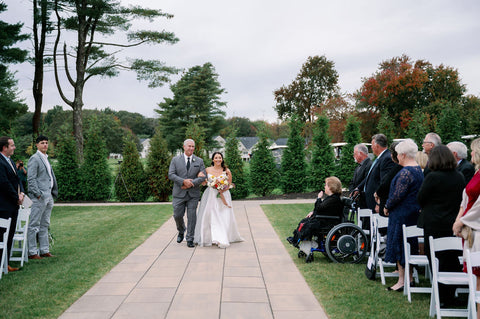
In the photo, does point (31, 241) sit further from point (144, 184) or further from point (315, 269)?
point (144, 184)

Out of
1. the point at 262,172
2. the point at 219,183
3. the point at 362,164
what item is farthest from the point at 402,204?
the point at 262,172

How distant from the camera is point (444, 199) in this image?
178 inches

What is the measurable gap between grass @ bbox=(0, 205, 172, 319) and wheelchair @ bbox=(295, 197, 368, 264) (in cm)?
351

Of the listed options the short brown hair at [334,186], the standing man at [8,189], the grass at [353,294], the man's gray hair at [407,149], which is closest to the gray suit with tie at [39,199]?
the standing man at [8,189]

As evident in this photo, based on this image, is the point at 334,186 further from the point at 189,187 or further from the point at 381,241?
the point at 189,187

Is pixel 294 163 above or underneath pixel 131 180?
above

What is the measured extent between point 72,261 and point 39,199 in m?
1.27

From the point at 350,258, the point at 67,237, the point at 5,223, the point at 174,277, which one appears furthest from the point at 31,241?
the point at 350,258

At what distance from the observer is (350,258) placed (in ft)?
23.0

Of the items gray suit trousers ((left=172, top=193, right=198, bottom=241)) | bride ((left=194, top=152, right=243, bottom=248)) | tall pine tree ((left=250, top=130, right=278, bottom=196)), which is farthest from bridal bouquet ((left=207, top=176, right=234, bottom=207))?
tall pine tree ((left=250, top=130, right=278, bottom=196))

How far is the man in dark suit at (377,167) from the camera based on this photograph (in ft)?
21.0

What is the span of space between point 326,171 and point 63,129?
38.6 ft

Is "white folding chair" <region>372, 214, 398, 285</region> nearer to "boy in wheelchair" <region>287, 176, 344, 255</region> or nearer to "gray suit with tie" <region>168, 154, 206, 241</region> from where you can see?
"boy in wheelchair" <region>287, 176, 344, 255</region>

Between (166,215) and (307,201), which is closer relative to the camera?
(166,215)
